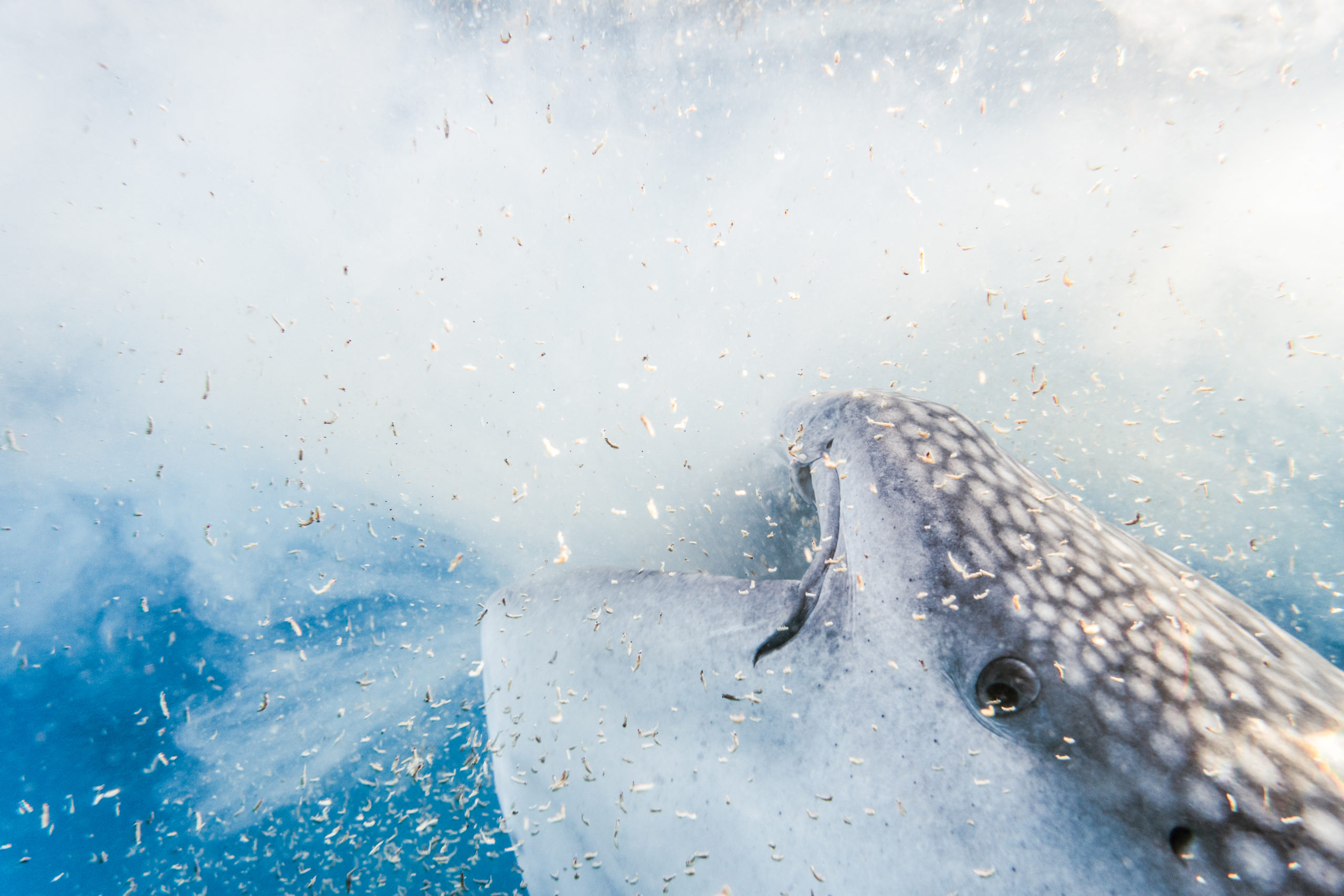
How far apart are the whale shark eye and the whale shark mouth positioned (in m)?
0.41

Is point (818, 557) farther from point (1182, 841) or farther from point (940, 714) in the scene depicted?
point (1182, 841)

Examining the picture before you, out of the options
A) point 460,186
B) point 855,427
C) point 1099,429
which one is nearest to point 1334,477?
point 1099,429

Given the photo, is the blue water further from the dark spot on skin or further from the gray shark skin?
the dark spot on skin

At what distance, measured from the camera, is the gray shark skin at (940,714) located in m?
1.00

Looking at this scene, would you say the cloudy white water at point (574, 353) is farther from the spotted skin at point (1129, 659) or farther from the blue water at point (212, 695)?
the spotted skin at point (1129, 659)

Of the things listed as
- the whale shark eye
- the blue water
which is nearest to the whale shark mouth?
the whale shark eye

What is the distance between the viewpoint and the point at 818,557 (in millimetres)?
1428

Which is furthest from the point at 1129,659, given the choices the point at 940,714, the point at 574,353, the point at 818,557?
the point at 574,353

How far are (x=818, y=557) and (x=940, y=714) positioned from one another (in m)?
0.46

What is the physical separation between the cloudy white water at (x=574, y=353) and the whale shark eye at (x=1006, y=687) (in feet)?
5.54

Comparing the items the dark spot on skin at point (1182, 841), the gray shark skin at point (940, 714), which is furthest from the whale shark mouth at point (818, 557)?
the dark spot on skin at point (1182, 841)

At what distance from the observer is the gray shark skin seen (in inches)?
39.4

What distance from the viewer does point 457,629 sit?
430 cm

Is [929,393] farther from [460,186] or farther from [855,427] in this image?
[460,186]
